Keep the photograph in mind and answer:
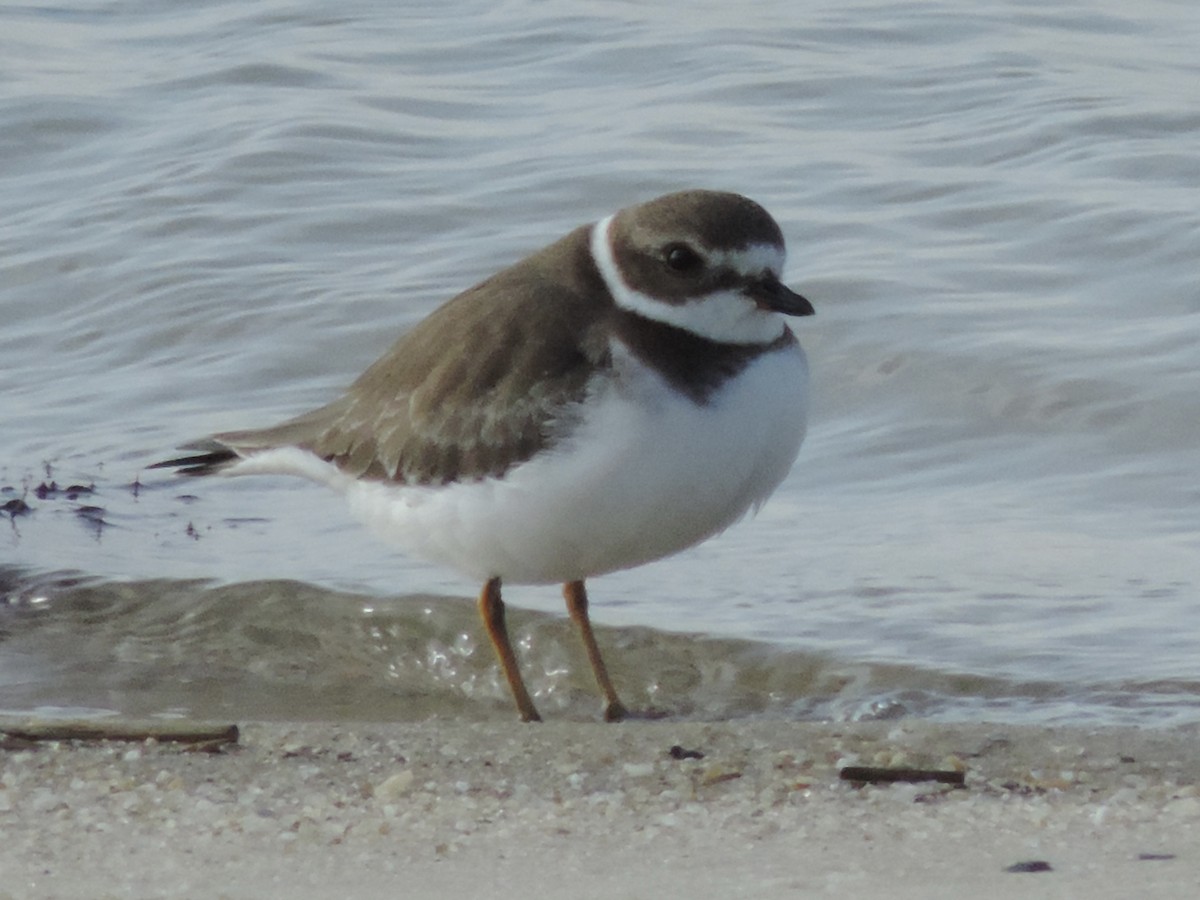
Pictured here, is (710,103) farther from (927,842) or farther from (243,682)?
(927,842)

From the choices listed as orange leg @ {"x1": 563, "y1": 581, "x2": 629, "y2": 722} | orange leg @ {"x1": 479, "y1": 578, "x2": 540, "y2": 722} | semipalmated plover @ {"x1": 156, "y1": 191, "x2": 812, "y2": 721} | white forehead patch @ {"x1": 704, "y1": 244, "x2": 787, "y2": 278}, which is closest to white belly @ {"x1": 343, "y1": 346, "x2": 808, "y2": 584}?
semipalmated plover @ {"x1": 156, "y1": 191, "x2": 812, "y2": 721}

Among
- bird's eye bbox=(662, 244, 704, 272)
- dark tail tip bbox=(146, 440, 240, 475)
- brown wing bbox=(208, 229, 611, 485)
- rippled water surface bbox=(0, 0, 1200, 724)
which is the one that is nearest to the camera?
brown wing bbox=(208, 229, 611, 485)

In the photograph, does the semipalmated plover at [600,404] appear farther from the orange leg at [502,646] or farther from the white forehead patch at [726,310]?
the orange leg at [502,646]

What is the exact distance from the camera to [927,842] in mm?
3994

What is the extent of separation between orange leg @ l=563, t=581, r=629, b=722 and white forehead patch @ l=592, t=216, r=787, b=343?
1060 millimetres

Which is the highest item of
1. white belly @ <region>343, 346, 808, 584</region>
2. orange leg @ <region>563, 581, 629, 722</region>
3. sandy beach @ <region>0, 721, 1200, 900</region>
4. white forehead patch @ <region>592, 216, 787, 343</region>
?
white forehead patch @ <region>592, 216, 787, 343</region>

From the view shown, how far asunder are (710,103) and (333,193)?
2.16m

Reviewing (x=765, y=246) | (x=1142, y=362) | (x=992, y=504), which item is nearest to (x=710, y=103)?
(x=1142, y=362)

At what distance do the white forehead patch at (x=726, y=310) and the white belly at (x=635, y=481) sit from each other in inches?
3.7

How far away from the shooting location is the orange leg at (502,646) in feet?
19.2

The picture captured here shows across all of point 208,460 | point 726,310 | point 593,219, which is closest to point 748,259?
point 726,310

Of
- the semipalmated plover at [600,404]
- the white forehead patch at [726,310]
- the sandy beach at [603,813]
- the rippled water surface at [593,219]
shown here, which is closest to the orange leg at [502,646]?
the semipalmated plover at [600,404]

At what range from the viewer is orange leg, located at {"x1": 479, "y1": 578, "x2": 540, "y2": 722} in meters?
5.85

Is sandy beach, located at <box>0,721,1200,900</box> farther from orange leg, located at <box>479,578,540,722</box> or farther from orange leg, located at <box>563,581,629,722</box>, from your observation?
orange leg, located at <box>563,581,629,722</box>
